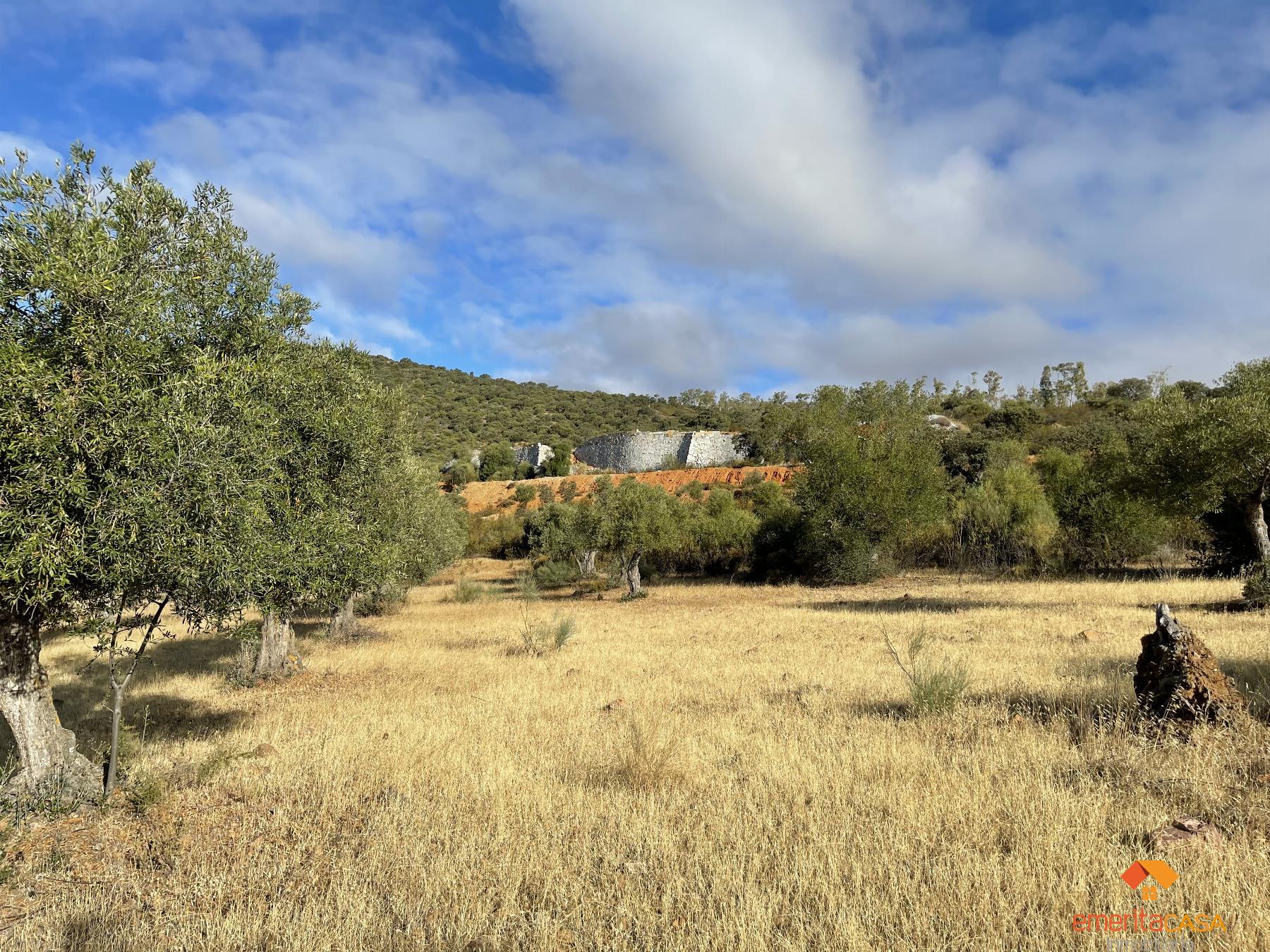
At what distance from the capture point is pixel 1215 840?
15.6 ft

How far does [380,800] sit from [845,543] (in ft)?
97.4

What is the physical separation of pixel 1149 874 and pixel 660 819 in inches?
149

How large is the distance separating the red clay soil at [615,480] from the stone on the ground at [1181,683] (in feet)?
184

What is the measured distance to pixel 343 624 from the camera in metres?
20.4

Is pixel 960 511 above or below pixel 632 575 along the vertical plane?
above

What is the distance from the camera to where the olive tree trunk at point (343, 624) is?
20.2 meters

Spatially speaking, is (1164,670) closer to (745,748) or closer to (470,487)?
(745,748)

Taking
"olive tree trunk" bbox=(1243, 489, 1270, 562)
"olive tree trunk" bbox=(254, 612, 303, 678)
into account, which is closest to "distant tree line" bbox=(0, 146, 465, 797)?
A: "olive tree trunk" bbox=(254, 612, 303, 678)

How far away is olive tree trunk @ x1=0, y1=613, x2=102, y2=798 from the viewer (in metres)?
6.91

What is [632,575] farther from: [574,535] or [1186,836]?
[1186,836]

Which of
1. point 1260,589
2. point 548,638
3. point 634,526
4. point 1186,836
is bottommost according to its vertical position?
point 548,638

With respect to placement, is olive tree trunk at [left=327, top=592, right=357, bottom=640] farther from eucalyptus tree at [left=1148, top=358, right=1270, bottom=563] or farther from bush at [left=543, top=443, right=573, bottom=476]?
bush at [left=543, top=443, right=573, bottom=476]

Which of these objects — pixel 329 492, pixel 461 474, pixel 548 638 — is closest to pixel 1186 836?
pixel 329 492

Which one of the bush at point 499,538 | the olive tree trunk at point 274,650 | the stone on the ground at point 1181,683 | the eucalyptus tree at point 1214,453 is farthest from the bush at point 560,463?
the stone on the ground at point 1181,683
